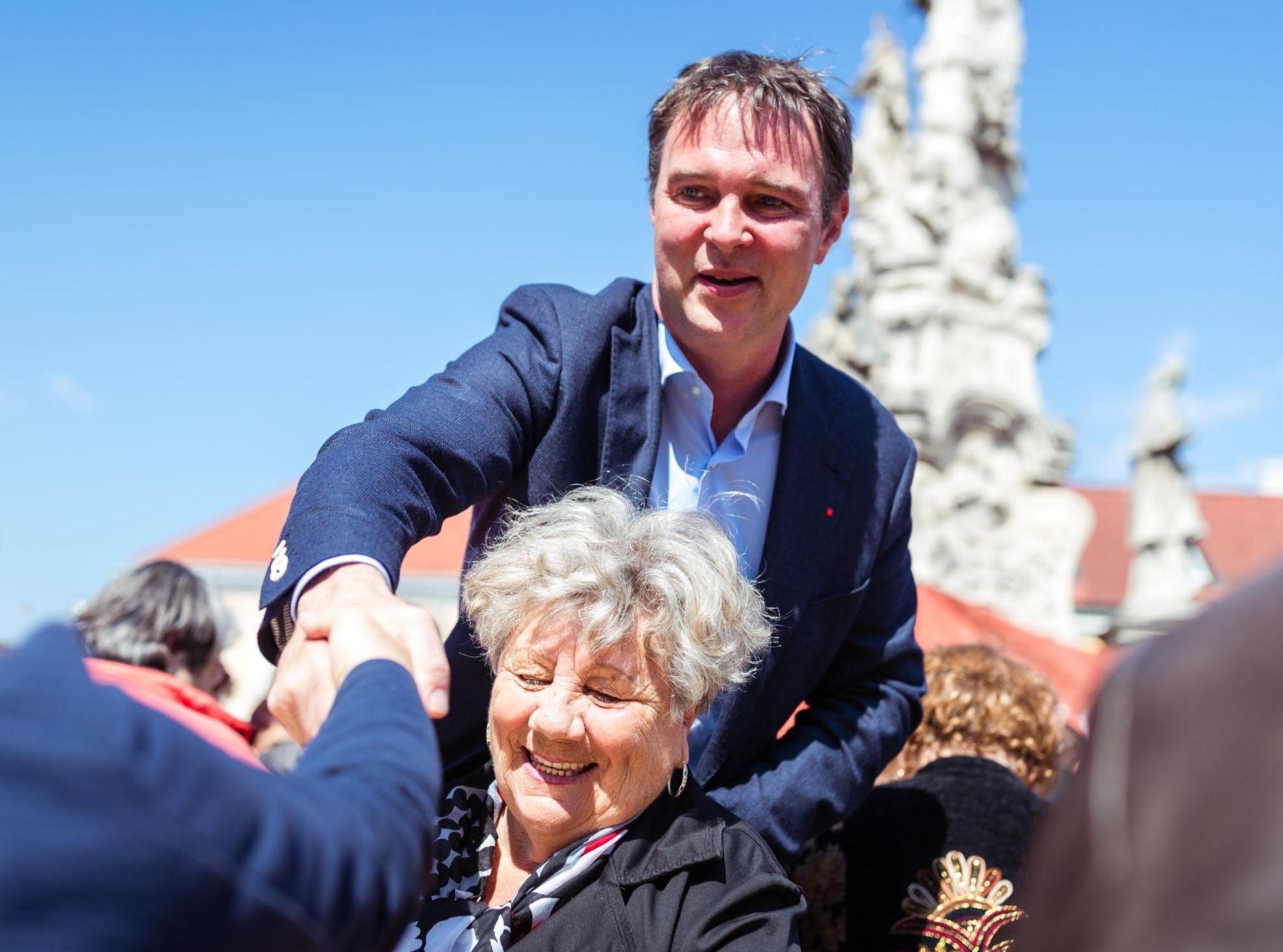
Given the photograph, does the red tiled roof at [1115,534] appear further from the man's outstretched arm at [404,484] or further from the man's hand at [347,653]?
the man's hand at [347,653]

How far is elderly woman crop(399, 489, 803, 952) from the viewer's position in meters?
2.44

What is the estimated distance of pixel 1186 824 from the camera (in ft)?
2.62

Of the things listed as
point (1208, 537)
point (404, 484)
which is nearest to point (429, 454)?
point (404, 484)

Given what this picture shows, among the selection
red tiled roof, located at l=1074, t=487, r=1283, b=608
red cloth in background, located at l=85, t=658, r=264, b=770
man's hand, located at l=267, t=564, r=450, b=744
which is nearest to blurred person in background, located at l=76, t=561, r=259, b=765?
red cloth in background, located at l=85, t=658, r=264, b=770

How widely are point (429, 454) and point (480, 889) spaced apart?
2.89 feet

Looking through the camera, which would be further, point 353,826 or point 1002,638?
point 1002,638

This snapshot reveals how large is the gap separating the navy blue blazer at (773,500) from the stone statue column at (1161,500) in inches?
560

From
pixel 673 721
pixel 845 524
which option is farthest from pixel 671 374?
pixel 673 721

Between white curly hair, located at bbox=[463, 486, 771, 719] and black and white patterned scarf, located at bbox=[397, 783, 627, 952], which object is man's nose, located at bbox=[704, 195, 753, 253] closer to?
white curly hair, located at bbox=[463, 486, 771, 719]

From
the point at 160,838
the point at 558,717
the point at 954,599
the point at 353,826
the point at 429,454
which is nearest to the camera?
the point at 160,838

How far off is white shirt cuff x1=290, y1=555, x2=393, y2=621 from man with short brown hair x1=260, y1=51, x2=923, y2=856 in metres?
0.50

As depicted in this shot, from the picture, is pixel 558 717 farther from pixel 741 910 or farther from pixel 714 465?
pixel 714 465

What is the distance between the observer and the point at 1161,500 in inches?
655

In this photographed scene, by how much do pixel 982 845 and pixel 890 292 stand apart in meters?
14.1
